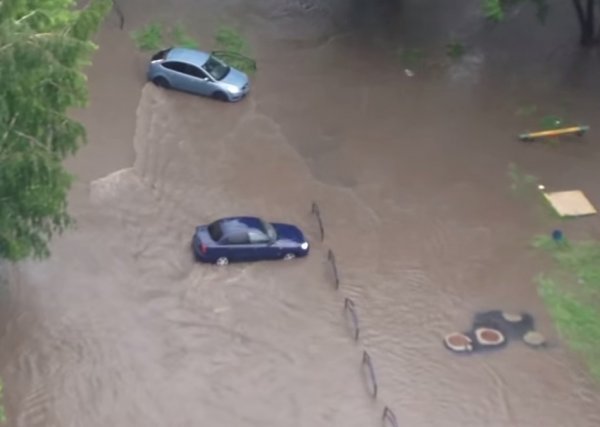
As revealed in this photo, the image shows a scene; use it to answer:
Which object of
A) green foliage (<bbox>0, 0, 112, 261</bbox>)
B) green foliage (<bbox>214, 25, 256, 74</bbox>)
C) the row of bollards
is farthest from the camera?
green foliage (<bbox>214, 25, 256, 74</bbox>)

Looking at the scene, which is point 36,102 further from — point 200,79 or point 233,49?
point 233,49

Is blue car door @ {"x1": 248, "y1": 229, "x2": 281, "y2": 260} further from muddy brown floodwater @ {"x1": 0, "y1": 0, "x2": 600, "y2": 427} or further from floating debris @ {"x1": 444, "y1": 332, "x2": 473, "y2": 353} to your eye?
floating debris @ {"x1": 444, "y1": 332, "x2": 473, "y2": 353}

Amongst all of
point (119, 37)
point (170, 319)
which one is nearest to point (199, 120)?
point (119, 37)

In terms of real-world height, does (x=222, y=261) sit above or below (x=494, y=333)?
above

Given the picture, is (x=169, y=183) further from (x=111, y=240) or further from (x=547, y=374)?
(x=547, y=374)

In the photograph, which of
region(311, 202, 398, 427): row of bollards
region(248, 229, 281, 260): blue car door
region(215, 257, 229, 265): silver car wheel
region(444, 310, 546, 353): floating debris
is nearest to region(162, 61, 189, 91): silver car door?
region(311, 202, 398, 427): row of bollards

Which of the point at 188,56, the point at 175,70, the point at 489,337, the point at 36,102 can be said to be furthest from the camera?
the point at 188,56

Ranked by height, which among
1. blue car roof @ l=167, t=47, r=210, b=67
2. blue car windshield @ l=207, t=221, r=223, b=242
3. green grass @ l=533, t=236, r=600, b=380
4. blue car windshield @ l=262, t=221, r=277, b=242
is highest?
blue car roof @ l=167, t=47, r=210, b=67

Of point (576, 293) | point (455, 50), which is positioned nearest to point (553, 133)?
point (455, 50)
